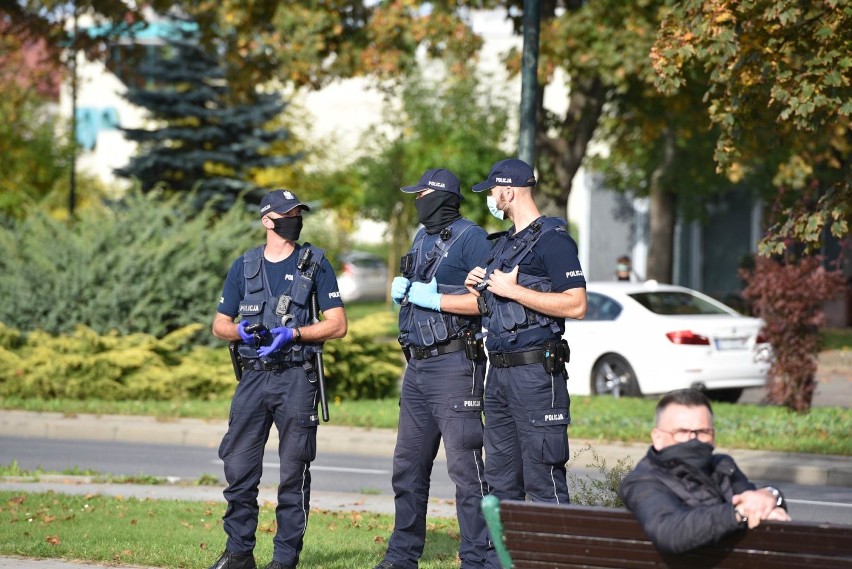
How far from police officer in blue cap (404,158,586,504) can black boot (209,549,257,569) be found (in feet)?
4.15

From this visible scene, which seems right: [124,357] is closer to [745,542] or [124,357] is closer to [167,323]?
[167,323]

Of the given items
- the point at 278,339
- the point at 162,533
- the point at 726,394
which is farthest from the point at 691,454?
the point at 726,394

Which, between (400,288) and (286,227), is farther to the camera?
(286,227)

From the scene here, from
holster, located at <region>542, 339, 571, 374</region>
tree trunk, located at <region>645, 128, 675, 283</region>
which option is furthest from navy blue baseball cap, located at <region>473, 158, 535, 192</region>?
tree trunk, located at <region>645, 128, 675, 283</region>

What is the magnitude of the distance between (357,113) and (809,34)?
189 feet

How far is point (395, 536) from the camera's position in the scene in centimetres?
671

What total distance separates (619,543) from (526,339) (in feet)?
7.49

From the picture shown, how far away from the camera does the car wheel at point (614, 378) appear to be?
650 inches

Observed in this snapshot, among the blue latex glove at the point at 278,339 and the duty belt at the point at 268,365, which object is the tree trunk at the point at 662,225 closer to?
the duty belt at the point at 268,365

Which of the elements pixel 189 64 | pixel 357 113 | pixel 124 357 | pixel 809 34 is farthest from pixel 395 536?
pixel 357 113

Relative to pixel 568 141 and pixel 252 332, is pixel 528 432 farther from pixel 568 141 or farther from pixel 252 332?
pixel 568 141

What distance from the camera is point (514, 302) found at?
6.26m

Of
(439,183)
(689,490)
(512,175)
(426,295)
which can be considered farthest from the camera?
(439,183)

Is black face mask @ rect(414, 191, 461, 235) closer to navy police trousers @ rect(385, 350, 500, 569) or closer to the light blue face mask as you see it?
the light blue face mask
